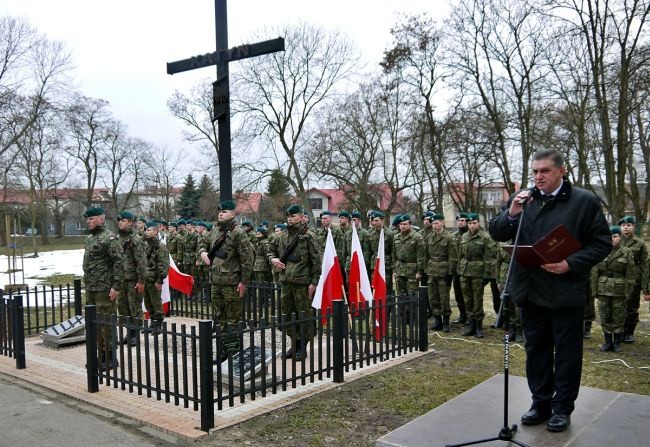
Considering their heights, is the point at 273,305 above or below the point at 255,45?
below

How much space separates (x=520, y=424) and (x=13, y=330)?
6.50 metres

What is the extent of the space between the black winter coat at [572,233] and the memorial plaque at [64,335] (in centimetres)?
701

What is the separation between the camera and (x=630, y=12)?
17.6m

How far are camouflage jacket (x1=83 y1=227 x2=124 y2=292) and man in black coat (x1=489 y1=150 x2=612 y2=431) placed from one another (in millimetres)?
4928

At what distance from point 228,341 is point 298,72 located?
2767cm

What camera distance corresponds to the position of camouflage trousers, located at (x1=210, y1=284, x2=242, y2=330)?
7371 mm

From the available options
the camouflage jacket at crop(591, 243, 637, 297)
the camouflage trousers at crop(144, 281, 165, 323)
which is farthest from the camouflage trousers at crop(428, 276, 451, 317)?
the camouflage trousers at crop(144, 281, 165, 323)

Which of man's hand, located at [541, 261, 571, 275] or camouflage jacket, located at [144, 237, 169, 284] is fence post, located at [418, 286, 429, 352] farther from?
camouflage jacket, located at [144, 237, 169, 284]

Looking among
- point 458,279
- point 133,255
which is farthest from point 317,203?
point 133,255

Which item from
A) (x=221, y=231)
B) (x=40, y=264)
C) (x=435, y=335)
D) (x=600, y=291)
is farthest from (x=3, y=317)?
(x=40, y=264)

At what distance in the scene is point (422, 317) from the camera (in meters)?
7.67

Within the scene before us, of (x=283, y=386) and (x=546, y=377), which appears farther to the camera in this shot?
(x=283, y=386)

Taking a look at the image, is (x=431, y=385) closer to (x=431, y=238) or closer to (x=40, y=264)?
(x=431, y=238)

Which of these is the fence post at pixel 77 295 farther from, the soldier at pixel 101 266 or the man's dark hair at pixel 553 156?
the man's dark hair at pixel 553 156
